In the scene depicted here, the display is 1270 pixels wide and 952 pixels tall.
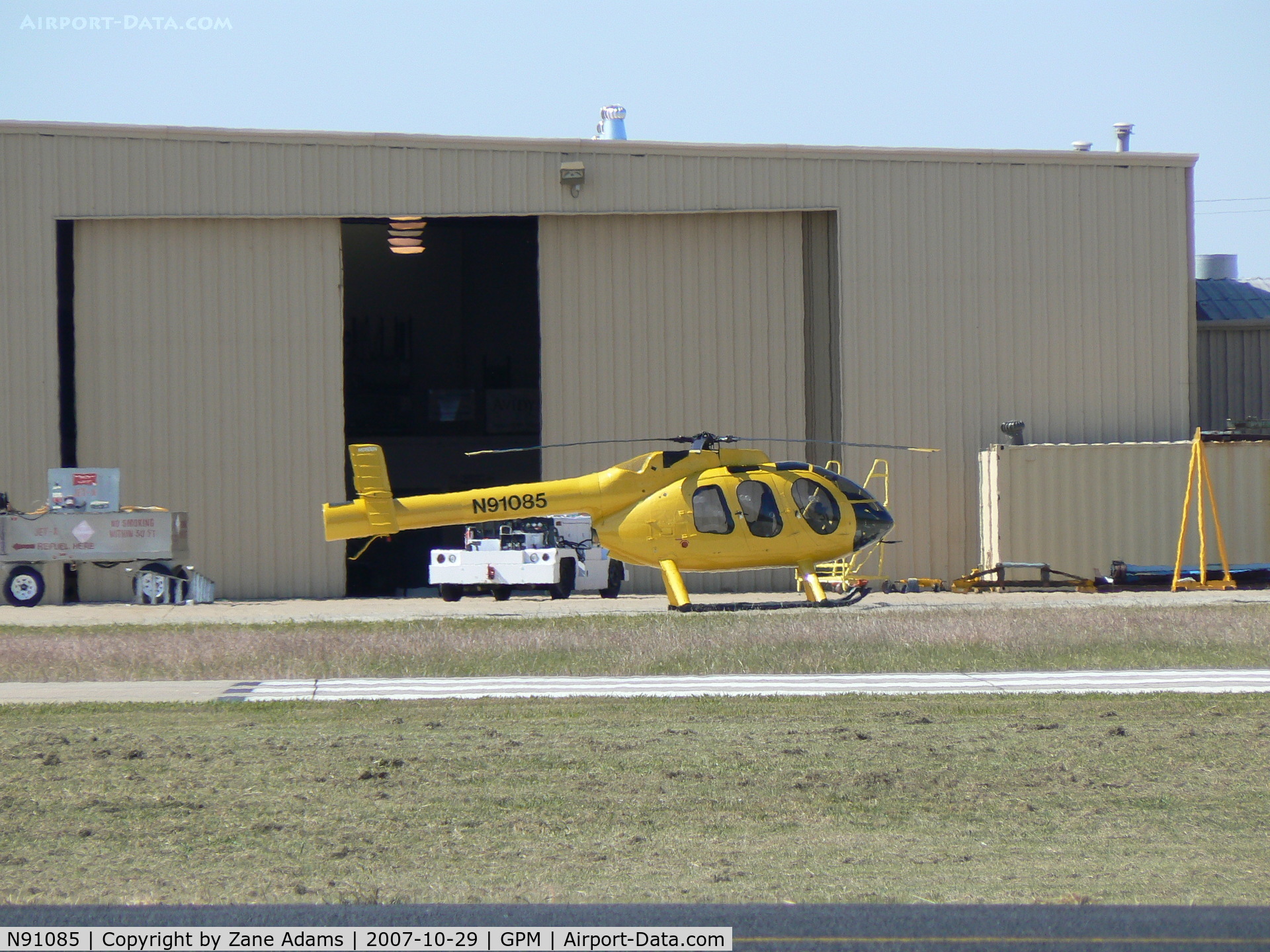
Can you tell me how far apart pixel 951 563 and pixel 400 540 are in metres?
23.4

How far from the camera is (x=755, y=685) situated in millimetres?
14344

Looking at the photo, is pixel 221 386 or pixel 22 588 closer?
pixel 22 588

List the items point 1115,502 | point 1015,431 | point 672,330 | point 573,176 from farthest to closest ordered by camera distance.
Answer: point 672,330, point 573,176, point 1015,431, point 1115,502

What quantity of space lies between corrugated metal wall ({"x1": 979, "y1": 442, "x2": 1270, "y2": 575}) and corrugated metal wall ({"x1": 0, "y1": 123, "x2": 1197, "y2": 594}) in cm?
170

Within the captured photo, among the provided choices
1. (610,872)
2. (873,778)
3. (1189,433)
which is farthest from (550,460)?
(610,872)

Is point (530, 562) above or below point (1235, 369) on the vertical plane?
below

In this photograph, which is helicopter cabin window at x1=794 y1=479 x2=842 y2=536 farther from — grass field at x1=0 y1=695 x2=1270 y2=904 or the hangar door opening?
the hangar door opening

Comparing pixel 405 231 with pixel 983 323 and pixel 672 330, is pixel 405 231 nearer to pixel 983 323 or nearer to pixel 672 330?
pixel 672 330

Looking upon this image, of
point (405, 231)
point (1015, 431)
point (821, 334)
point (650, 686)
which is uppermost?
point (405, 231)

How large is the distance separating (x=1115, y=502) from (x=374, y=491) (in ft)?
54.0

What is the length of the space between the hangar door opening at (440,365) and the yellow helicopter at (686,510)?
900 inches

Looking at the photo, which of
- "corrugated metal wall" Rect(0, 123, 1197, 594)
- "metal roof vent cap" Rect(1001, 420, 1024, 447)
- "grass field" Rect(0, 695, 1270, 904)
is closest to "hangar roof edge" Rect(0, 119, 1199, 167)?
"corrugated metal wall" Rect(0, 123, 1197, 594)

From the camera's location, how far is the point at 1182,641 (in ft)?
55.4

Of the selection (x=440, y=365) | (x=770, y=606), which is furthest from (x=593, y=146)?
(x=440, y=365)
